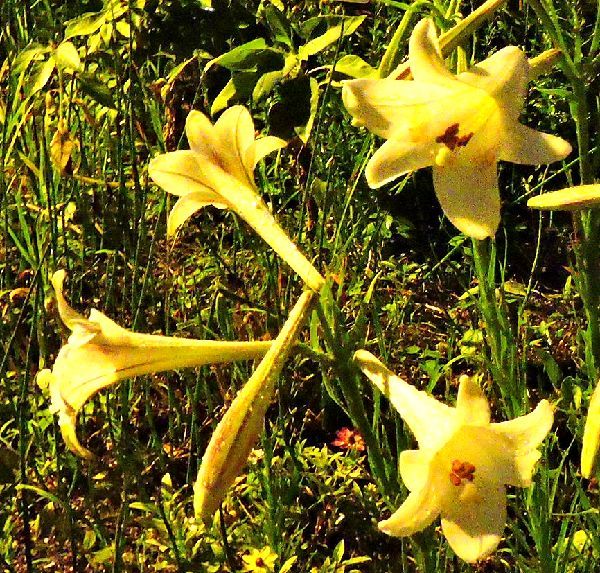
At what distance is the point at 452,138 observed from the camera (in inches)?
42.9

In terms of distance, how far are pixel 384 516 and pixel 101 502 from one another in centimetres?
57

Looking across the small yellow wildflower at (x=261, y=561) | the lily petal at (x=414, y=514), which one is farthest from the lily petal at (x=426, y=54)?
the small yellow wildflower at (x=261, y=561)

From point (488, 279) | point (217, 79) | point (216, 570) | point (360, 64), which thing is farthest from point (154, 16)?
point (216, 570)

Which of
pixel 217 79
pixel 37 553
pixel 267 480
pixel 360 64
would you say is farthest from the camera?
pixel 217 79

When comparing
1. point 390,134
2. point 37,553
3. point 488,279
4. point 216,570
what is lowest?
point 216,570

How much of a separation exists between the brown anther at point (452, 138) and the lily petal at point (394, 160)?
→ 2 cm

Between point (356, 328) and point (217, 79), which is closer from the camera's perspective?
point (356, 328)

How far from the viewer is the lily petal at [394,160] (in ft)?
3.38

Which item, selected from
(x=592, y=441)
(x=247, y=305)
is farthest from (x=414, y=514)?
(x=247, y=305)

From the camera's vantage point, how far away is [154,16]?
6.12 feet

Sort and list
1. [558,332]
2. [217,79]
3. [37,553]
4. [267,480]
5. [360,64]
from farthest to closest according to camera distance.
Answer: [217,79], [558,332], [37,553], [267,480], [360,64]

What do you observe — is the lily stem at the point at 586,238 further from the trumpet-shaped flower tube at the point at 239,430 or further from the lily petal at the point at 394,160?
the trumpet-shaped flower tube at the point at 239,430

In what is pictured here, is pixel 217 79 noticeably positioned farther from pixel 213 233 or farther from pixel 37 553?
pixel 37 553

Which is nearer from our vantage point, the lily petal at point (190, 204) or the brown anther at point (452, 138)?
the brown anther at point (452, 138)
